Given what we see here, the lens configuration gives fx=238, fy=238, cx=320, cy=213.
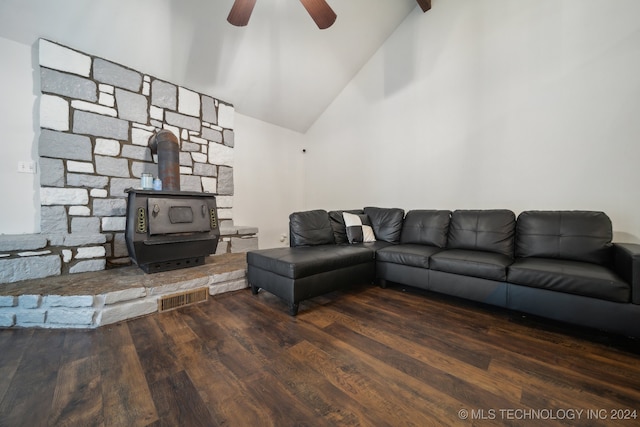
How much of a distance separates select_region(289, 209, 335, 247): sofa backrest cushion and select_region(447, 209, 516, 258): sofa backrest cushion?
1.44 metres

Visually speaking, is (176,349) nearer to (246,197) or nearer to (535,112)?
(246,197)

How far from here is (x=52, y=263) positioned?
7.31ft

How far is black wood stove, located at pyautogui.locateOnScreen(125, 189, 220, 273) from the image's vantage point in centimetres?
227

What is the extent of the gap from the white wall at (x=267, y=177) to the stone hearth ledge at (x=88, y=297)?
1.71 meters

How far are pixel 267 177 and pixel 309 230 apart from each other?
1830mm

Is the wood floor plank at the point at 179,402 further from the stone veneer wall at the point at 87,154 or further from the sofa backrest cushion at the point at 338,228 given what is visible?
the sofa backrest cushion at the point at 338,228

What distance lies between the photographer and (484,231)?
8.16 feet

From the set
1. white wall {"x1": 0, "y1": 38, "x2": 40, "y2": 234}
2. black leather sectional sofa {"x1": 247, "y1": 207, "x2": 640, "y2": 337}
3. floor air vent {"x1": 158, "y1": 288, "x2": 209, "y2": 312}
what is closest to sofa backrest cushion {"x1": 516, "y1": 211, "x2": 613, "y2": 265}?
black leather sectional sofa {"x1": 247, "y1": 207, "x2": 640, "y2": 337}

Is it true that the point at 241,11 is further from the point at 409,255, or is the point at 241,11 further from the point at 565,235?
the point at 565,235

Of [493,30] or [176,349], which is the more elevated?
[493,30]

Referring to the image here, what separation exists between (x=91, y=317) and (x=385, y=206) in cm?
344

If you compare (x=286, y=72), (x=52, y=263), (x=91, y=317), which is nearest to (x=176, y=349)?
(x=91, y=317)

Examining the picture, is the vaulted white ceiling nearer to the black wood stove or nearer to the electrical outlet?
the electrical outlet

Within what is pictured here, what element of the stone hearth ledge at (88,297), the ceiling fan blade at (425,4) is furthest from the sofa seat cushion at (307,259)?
the ceiling fan blade at (425,4)
